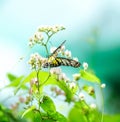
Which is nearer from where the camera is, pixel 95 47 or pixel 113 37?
pixel 95 47

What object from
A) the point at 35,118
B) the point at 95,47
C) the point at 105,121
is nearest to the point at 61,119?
the point at 35,118

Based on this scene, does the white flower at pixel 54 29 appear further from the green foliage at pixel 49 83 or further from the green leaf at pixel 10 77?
the green leaf at pixel 10 77

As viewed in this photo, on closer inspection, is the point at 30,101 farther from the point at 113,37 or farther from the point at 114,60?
the point at 113,37

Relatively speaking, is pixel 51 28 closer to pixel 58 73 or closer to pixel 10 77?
pixel 58 73

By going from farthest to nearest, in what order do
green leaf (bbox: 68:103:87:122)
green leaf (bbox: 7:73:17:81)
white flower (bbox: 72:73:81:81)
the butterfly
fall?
1. green leaf (bbox: 7:73:17:81)
2. green leaf (bbox: 68:103:87:122)
3. white flower (bbox: 72:73:81:81)
4. the butterfly

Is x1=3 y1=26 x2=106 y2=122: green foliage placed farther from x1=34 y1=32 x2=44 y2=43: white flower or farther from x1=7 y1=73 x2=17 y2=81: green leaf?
x1=7 y1=73 x2=17 y2=81: green leaf

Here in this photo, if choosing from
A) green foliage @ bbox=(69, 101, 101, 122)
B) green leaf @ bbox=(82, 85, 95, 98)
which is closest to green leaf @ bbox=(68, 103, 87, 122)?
green foliage @ bbox=(69, 101, 101, 122)

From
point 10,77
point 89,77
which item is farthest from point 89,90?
point 10,77

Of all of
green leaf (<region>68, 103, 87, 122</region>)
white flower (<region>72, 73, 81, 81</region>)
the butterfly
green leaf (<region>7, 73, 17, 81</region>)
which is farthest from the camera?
green leaf (<region>7, 73, 17, 81</region>)

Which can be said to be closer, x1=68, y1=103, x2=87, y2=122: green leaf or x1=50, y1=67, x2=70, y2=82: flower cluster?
x1=50, y1=67, x2=70, y2=82: flower cluster

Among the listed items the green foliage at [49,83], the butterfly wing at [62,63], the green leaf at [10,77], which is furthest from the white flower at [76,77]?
the green leaf at [10,77]

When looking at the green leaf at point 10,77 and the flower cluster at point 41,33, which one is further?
the green leaf at point 10,77
